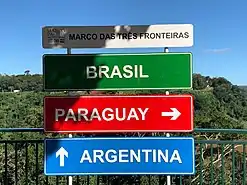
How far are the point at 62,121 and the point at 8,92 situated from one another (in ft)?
301

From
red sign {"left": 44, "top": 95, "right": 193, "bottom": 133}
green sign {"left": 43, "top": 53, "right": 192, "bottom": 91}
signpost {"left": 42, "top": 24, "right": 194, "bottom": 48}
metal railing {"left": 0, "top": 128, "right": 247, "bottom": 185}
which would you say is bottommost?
metal railing {"left": 0, "top": 128, "right": 247, "bottom": 185}

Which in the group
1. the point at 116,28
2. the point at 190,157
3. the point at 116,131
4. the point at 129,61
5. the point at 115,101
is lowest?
the point at 190,157

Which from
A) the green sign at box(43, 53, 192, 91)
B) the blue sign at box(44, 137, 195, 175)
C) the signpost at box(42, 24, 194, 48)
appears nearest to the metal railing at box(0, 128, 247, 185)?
the blue sign at box(44, 137, 195, 175)

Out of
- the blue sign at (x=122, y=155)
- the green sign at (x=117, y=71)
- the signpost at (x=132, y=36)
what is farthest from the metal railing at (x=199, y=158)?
the signpost at (x=132, y=36)

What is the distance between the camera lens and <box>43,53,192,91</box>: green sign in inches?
160

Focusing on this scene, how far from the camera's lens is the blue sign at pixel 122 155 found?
4156mm

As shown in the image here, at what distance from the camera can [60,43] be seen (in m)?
4.12

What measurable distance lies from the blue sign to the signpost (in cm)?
90

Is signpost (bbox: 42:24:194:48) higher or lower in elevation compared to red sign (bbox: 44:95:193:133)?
higher

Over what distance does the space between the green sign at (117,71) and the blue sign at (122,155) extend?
0.53 meters

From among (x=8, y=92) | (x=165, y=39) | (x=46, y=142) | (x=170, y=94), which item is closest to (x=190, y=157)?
(x=170, y=94)

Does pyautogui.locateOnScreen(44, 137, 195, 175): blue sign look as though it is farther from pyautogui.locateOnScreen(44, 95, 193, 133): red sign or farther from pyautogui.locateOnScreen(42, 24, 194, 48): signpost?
pyautogui.locateOnScreen(42, 24, 194, 48): signpost

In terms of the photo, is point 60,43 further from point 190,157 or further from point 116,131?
point 190,157

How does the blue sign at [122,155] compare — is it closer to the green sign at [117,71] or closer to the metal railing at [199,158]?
the green sign at [117,71]
